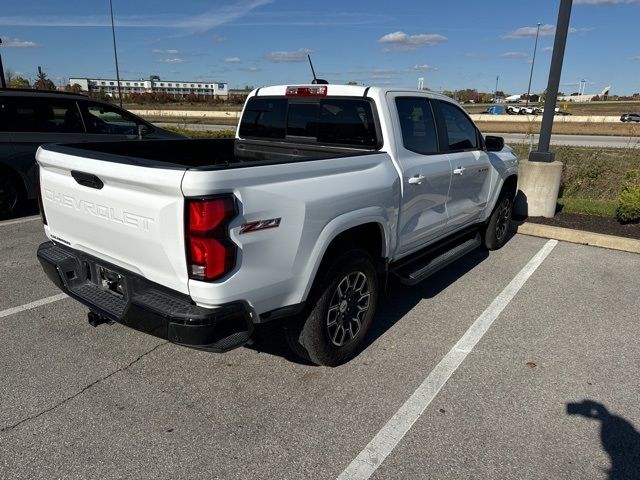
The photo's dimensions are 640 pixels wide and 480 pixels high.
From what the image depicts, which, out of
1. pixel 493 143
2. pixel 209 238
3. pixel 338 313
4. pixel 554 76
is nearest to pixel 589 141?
pixel 554 76

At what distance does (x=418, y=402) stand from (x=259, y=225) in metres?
1.51

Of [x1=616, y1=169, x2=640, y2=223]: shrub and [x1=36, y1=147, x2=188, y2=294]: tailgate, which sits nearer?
[x1=36, y1=147, x2=188, y2=294]: tailgate

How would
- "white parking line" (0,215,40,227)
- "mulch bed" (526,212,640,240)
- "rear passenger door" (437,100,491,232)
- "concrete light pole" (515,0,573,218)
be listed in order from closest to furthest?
"rear passenger door" (437,100,491,232) → "mulch bed" (526,212,640,240) → "white parking line" (0,215,40,227) → "concrete light pole" (515,0,573,218)

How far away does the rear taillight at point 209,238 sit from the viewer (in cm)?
223

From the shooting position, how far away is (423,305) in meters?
4.33

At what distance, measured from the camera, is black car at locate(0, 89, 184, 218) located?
6.68m

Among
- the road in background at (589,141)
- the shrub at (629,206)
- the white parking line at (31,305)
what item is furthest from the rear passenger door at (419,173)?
the road in background at (589,141)

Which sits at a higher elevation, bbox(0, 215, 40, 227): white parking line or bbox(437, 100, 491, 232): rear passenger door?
bbox(437, 100, 491, 232): rear passenger door

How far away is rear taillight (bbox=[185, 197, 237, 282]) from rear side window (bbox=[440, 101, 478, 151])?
2.81 meters

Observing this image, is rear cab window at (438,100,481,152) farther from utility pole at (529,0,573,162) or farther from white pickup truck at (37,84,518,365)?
utility pole at (529,0,573,162)

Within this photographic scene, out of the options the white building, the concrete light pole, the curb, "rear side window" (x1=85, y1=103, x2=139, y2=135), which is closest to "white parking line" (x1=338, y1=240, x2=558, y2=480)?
the curb

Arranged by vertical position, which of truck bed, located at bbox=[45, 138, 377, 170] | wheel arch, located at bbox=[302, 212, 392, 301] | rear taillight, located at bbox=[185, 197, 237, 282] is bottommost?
wheel arch, located at bbox=[302, 212, 392, 301]

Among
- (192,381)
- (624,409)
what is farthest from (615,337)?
(192,381)

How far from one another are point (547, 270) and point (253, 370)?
373cm
